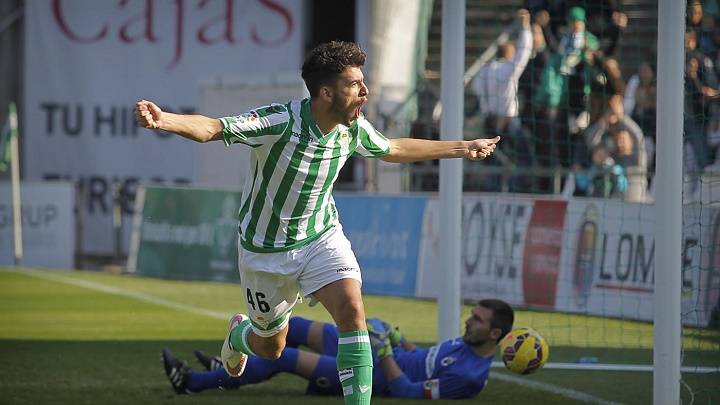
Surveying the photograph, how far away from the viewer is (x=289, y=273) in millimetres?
6371

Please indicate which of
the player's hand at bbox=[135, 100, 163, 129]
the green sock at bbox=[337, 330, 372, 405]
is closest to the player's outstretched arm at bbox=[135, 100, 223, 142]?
the player's hand at bbox=[135, 100, 163, 129]

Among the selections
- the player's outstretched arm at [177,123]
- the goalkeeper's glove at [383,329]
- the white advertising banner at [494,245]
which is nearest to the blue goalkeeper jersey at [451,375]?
the goalkeeper's glove at [383,329]

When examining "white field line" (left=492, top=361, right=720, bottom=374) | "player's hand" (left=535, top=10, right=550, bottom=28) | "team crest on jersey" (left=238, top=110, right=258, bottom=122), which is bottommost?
"white field line" (left=492, top=361, right=720, bottom=374)

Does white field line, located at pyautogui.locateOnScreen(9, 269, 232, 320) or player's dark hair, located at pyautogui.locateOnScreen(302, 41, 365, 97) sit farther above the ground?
player's dark hair, located at pyautogui.locateOnScreen(302, 41, 365, 97)

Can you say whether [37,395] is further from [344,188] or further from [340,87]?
[344,188]

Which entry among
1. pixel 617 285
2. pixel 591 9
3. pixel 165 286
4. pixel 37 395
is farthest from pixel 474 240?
pixel 37 395

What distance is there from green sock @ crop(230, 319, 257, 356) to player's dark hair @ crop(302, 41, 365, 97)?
1.62 meters

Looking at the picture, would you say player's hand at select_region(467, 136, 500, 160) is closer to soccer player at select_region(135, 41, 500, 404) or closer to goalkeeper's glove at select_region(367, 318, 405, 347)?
soccer player at select_region(135, 41, 500, 404)

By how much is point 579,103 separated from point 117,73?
1177 cm

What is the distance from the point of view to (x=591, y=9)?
13.6 metres

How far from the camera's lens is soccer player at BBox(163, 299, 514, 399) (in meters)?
7.62

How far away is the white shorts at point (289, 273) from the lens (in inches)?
247

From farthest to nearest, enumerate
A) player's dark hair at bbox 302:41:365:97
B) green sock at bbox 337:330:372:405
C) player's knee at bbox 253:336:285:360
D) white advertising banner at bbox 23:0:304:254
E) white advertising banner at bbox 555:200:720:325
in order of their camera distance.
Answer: white advertising banner at bbox 23:0:304:254, white advertising banner at bbox 555:200:720:325, player's knee at bbox 253:336:285:360, player's dark hair at bbox 302:41:365:97, green sock at bbox 337:330:372:405

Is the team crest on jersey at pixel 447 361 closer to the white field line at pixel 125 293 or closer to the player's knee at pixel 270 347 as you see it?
the player's knee at pixel 270 347
